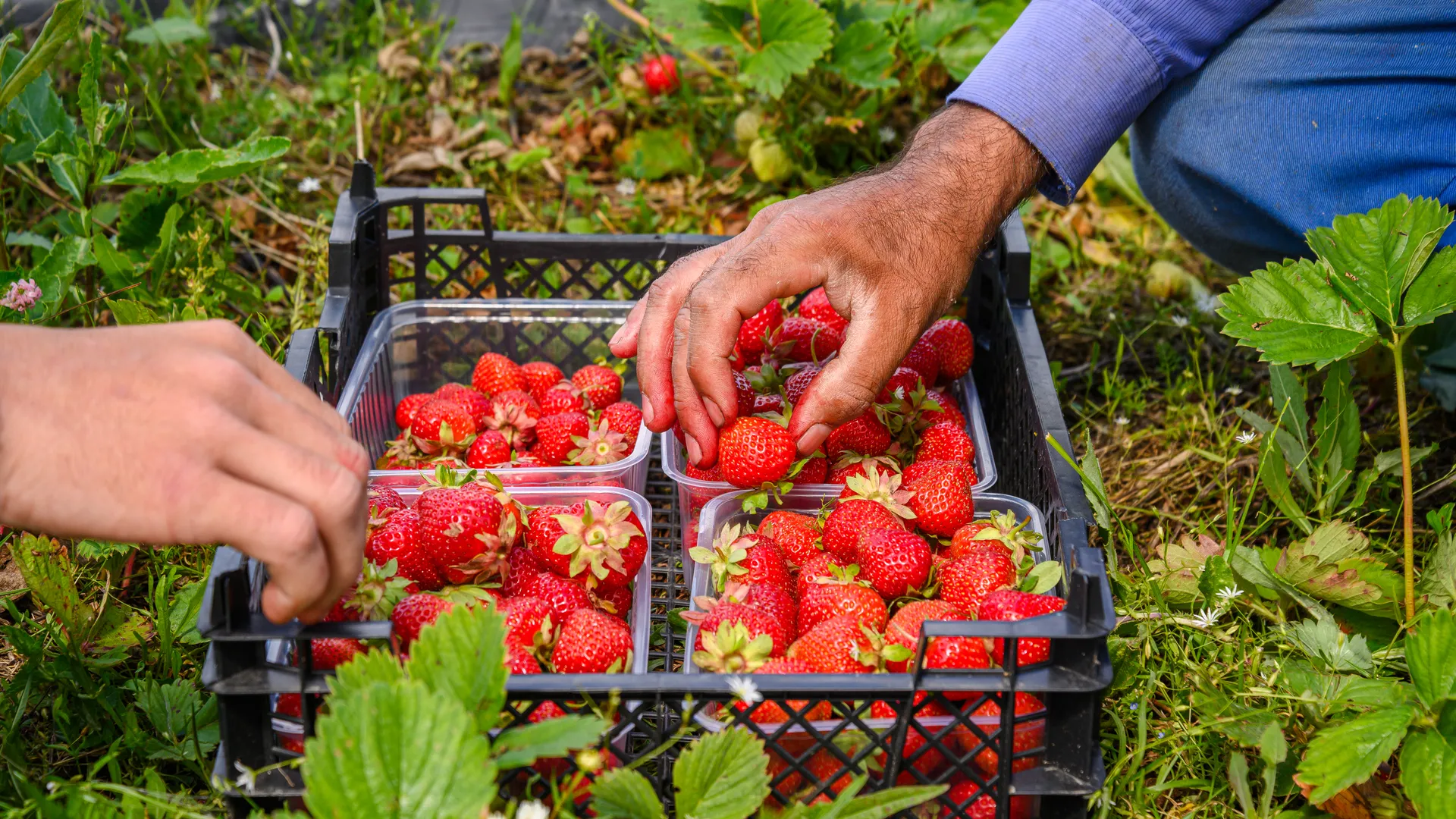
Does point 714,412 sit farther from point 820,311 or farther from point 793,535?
point 820,311

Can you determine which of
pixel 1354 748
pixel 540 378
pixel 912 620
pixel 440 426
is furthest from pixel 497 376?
pixel 1354 748

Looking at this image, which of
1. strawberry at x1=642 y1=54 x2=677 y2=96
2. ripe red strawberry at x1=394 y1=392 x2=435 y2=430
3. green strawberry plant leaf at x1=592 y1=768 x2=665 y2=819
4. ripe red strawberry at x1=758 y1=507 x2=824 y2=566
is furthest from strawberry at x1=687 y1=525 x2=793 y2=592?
strawberry at x1=642 y1=54 x2=677 y2=96

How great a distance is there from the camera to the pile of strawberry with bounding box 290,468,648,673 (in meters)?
1.17

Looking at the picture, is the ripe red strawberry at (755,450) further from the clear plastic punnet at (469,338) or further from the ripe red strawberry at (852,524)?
the clear plastic punnet at (469,338)

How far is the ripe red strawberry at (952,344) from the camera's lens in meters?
1.73

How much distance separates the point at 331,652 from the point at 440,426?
57 centimetres

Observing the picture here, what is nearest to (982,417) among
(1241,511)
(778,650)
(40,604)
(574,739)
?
(1241,511)

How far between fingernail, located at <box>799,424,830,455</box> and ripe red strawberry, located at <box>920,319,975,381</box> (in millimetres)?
420

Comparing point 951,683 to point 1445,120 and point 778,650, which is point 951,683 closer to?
point 778,650

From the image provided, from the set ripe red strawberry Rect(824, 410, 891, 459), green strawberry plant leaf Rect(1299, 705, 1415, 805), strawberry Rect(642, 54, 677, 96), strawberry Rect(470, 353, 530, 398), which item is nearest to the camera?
green strawberry plant leaf Rect(1299, 705, 1415, 805)

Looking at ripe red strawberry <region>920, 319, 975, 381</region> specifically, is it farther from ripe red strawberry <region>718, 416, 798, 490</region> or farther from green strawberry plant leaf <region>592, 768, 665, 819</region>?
green strawberry plant leaf <region>592, 768, 665, 819</region>

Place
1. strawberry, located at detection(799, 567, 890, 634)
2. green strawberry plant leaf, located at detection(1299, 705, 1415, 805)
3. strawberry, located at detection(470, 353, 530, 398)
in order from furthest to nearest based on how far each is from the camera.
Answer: strawberry, located at detection(470, 353, 530, 398) → strawberry, located at detection(799, 567, 890, 634) → green strawberry plant leaf, located at detection(1299, 705, 1415, 805)

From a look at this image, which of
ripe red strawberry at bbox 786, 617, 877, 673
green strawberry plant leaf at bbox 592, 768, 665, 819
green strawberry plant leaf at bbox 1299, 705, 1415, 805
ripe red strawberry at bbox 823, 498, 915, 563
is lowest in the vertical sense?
green strawberry plant leaf at bbox 1299, 705, 1415, 805

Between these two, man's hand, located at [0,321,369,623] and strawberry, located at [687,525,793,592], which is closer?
man's hand, located at [0,321,369,623]
